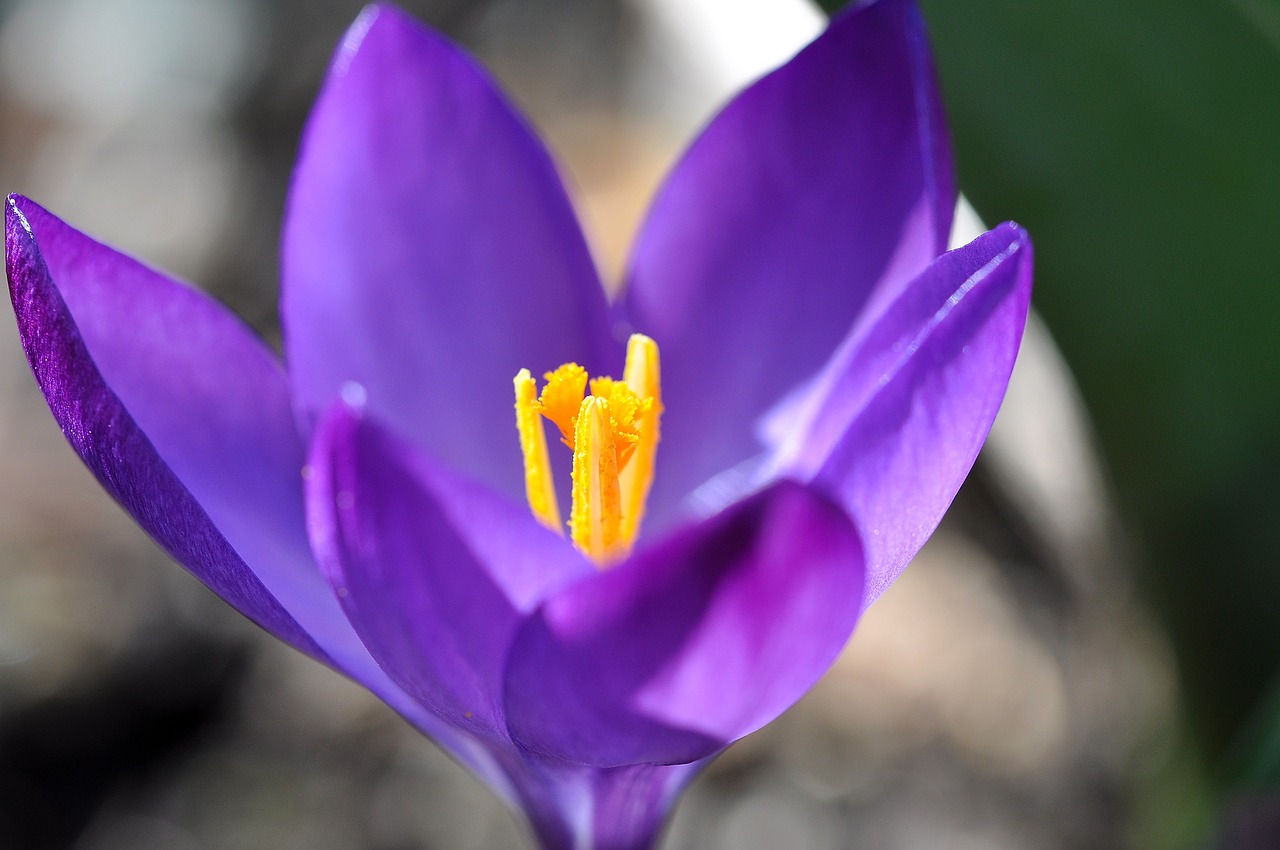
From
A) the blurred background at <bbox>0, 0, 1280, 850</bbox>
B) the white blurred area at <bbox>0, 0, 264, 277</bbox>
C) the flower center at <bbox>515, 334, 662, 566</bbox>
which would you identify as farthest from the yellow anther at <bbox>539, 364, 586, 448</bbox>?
the white blurred area at <bbox>0, 0, 264, 277</bbox>

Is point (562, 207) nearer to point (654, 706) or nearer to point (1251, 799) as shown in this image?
point (654, 706)

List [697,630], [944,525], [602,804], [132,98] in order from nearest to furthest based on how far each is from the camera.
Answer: [697,630]
[602,804]
[944,525]
[132,98]

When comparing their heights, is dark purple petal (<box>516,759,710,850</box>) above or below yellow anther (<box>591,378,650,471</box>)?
below

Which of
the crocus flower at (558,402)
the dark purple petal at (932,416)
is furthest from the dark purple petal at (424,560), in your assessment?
the dark purple petal at (932,416)

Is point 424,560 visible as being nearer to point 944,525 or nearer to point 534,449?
point 534,449

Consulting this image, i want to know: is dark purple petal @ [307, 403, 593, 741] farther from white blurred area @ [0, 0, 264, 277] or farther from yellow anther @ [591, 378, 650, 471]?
white blurred area @ [0, 0, 264, 277]

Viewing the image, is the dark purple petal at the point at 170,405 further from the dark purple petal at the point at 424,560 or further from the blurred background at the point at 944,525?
the blurred background at the point at 944,525

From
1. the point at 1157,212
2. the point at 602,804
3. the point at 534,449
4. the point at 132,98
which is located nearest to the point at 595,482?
the point at 534,449
